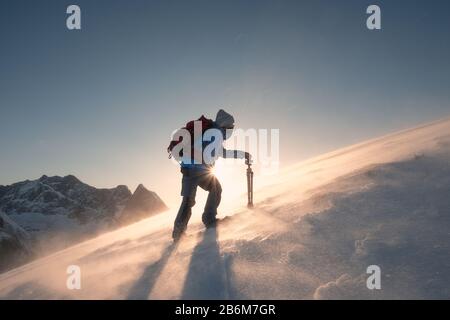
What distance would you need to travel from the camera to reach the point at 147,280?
4.62 meters

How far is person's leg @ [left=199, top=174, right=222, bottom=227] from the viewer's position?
23.5ft

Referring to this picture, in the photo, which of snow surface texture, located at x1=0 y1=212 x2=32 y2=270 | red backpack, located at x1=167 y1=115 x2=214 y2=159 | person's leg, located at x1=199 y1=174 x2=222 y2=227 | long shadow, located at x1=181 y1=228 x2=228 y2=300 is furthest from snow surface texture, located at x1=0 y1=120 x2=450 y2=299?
snow surface texture, located at x1=0 y1=212 x2=32 y2=270

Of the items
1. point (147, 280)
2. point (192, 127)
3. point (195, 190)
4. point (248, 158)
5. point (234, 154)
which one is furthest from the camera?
point (248, 158)

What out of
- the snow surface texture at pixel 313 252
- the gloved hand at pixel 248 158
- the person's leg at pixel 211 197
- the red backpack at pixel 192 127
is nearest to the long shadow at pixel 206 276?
the snow surface texture at pixel 313 252

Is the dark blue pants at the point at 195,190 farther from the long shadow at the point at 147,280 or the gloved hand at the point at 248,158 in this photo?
the long shadow at the point at 147,280

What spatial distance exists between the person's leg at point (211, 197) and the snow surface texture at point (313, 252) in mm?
327

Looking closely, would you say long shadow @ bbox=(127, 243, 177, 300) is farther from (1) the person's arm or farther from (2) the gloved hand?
(2) the gloved hand

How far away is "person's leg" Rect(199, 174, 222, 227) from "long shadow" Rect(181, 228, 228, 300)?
1.65m

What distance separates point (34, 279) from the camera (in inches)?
232

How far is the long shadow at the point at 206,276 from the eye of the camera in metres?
3.94

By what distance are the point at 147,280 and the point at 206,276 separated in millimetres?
856

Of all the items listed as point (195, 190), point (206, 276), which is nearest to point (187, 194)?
point (195, 190)

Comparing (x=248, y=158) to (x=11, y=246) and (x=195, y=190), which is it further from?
(x=11, y=246)
